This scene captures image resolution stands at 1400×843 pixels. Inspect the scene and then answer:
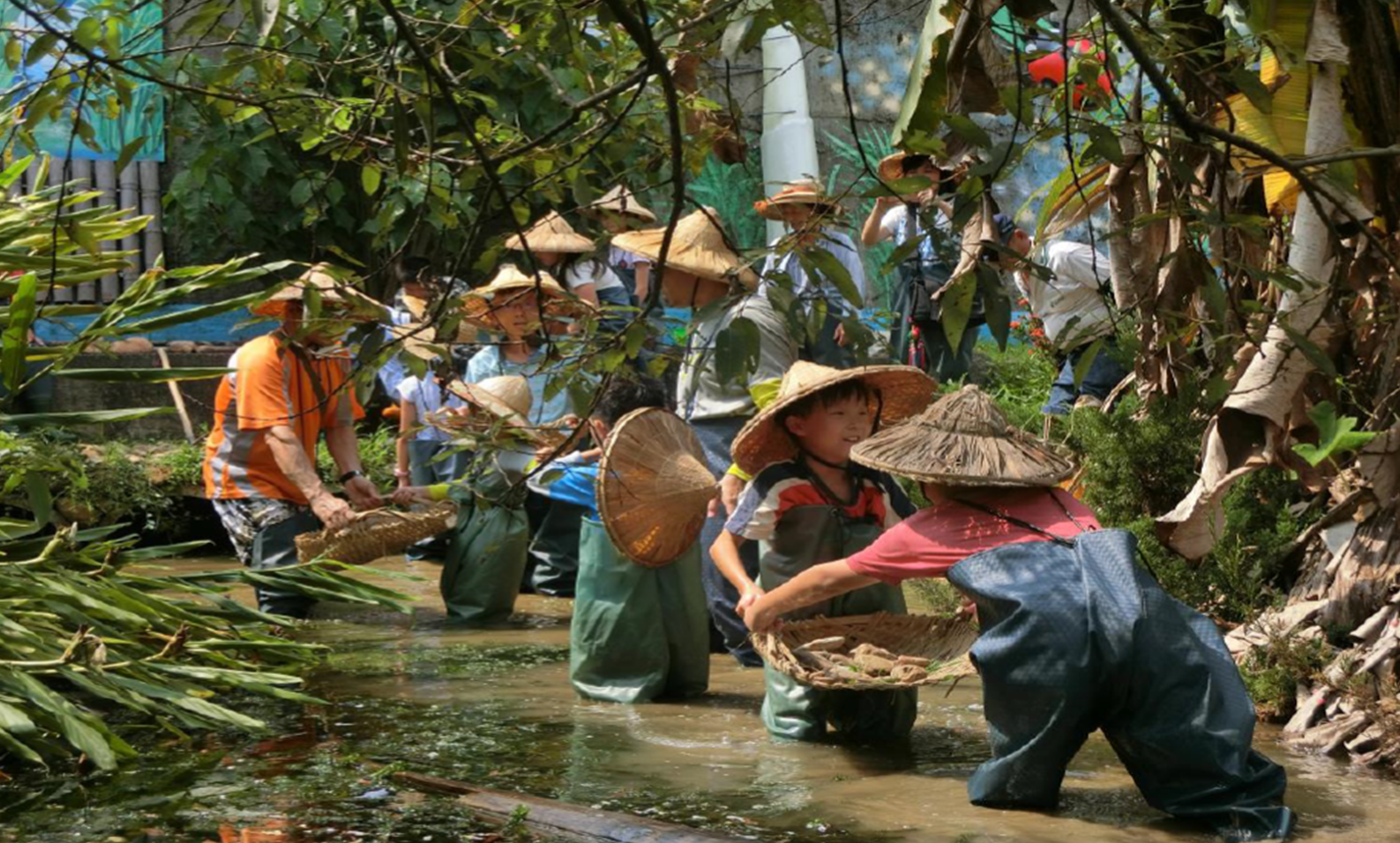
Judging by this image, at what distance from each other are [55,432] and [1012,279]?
5450 mm

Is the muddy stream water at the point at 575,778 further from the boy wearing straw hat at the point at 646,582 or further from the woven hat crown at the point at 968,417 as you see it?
the woven hat crown at the point at 968,417

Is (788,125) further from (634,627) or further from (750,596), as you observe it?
(750,596)

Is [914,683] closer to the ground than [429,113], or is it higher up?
closer to the ground

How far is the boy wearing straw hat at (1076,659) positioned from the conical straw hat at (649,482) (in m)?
1.24

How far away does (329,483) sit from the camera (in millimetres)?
10578

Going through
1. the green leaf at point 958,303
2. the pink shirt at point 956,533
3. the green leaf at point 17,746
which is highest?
the green leaf at point 958,303

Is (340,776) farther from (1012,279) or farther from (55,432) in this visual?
(1012,279)

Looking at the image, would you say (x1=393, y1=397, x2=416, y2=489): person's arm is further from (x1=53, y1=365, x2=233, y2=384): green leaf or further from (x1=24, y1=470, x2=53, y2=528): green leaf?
(x1=24, y1=470, x2=53, y2=528): green leaf

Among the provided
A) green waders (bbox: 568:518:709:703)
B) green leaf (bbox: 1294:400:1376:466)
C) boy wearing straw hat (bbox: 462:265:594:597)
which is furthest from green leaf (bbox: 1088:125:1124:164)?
boy wearing straw hat (bbox: 462:265:594:597)

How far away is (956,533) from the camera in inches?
192

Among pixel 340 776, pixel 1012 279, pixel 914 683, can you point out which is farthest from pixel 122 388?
pixel 914 683

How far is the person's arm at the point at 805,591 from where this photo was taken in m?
4.98

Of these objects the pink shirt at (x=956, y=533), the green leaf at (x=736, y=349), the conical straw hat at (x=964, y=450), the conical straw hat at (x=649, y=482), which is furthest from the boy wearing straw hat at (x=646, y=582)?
the green leaf at (x=736, y=349)

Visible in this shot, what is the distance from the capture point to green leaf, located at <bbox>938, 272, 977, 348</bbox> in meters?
3.04
